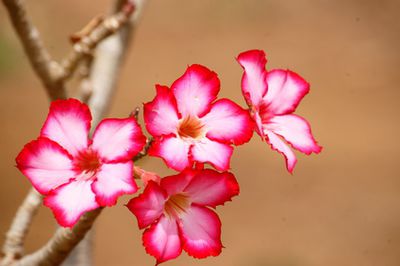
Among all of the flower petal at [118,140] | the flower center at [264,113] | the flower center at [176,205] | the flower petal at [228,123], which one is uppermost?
the flower petal at [118,140]

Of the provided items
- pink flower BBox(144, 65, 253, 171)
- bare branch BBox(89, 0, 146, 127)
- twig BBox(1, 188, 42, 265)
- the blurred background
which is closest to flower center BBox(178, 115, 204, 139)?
pink flower BBox(144, 65, 253, 171)

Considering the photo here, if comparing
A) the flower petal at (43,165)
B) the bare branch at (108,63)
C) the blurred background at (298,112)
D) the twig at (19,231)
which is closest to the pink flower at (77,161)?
the flower petal at (43,165)

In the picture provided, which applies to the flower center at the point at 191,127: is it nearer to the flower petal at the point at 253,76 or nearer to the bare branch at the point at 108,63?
the flower petal at the point at 253,76

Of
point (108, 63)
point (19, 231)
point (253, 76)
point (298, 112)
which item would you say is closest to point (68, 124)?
point (253, 76)

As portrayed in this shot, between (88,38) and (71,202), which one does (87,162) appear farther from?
(88,38)

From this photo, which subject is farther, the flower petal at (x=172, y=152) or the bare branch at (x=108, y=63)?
the bare branch at (x=108, y=63)

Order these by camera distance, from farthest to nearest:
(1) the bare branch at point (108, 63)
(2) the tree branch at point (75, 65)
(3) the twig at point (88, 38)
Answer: (1) the bare branch at point (108, 63), (3) the twig at point (88, 38), (2) the tree branch at point (75, 65)

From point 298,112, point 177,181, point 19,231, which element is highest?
point 177,181
